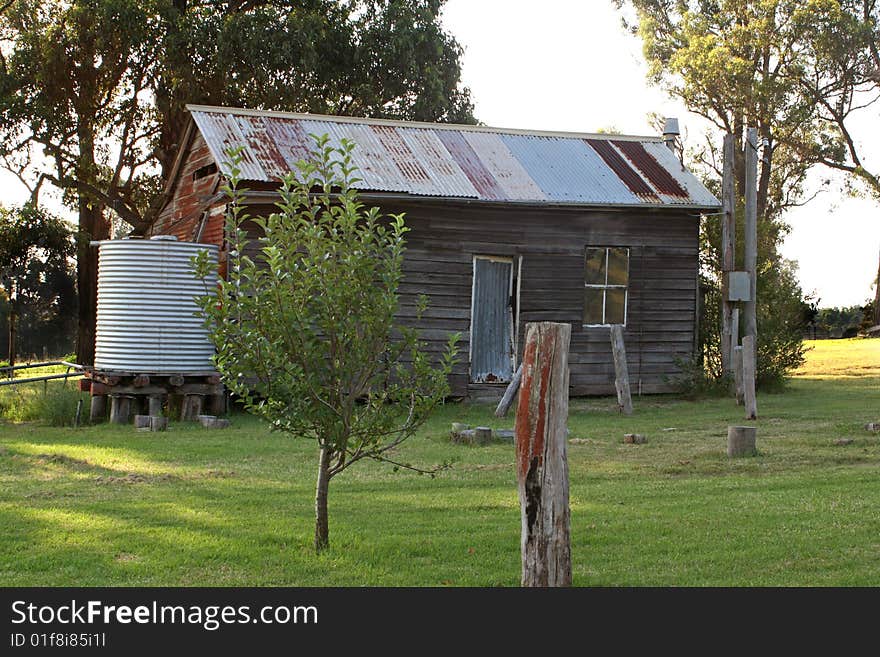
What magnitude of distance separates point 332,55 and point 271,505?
71.3 feet

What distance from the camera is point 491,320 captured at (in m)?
21.0

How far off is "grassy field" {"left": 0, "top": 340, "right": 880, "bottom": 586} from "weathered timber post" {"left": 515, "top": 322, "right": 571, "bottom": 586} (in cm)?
83

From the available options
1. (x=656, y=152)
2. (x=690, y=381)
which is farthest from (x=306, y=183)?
(x=656, y=152)

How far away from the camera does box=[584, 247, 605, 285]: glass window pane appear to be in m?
21.7

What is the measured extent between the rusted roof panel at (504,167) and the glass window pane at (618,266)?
7.34 feet

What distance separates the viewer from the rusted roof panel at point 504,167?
813 inches

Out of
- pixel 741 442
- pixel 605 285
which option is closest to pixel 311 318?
pixel 741 442

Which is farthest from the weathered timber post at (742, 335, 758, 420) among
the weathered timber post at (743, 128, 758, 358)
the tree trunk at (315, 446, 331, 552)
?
the tree trunk at (315, 446, 331, 552)

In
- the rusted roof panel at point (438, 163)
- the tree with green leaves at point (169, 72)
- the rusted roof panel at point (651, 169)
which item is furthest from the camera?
the tree with green leaves at point (169, 72)

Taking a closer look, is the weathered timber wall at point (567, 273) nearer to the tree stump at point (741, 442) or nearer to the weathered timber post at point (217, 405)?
the weathered timber post at point (217, 405)

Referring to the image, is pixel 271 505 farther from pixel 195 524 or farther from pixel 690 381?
pixel 690 381

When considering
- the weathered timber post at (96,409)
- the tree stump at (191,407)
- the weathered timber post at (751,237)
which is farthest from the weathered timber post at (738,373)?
the weathered timber post at (96,409)

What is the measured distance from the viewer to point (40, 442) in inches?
583

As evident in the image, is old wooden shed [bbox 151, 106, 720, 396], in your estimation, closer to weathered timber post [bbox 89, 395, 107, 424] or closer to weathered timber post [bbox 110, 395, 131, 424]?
weathered timber post [bbox 110, 395, 131, 424]
